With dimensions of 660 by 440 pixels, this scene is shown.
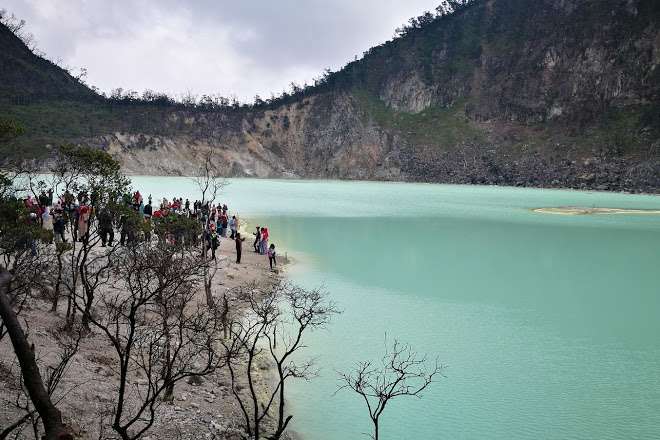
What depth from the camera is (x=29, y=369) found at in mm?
5316

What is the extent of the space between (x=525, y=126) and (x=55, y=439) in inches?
5557

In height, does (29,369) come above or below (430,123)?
below

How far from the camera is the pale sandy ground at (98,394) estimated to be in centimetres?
930

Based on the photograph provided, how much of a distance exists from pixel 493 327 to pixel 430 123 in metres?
133

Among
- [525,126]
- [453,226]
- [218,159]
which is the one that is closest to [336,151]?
[218,159]

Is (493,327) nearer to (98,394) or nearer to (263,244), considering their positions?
(98,394)

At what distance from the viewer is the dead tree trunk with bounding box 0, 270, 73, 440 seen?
521cm

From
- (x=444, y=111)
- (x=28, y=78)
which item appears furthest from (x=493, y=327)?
(x=28, y=78)

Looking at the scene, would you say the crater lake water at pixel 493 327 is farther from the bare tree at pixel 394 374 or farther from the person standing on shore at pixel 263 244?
the person standing on shore at pixel 263 244

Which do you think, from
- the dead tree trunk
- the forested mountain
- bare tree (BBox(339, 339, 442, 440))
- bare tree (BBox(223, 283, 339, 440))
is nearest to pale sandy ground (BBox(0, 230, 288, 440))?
bare tree (BBox(223, 283, 339, 440))

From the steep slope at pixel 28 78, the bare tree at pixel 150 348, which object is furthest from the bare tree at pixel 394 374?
the steep slope at pixel 28 78

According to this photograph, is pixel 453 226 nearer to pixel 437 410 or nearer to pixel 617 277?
pixel 617 277

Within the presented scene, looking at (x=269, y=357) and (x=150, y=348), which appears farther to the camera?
(x=269, y=357)

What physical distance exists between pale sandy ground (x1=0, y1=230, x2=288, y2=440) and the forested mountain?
106 m
